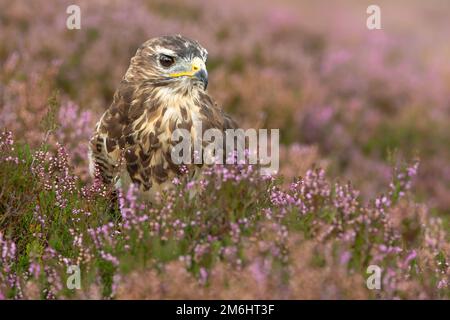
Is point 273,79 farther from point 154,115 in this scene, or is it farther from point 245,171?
point 245,171

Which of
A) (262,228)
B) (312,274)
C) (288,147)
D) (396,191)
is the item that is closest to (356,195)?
(396,191)

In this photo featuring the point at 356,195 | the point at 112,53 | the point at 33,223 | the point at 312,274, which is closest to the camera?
→ the point at 312,274

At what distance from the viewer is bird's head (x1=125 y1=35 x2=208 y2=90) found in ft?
13.6

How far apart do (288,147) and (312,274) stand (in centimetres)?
617

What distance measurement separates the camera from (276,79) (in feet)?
32.0

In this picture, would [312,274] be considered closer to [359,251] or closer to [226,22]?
[359,251]

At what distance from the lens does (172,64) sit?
4.22m

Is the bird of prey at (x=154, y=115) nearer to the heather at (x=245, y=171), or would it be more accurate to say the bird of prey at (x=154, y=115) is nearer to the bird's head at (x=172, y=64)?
the bird's head at (x=172, y=64)

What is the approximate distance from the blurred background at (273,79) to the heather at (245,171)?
0.03 m

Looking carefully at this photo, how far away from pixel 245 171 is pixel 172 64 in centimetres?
126

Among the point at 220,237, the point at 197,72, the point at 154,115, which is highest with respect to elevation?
the point at 197,72

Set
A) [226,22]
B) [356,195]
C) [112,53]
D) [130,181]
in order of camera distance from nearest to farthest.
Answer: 1. [356,195]
2. [130,181]
3. [112,53]
4. [226,22]

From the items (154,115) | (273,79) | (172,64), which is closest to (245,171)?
(154,115)

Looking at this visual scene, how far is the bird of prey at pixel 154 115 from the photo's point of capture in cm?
395
